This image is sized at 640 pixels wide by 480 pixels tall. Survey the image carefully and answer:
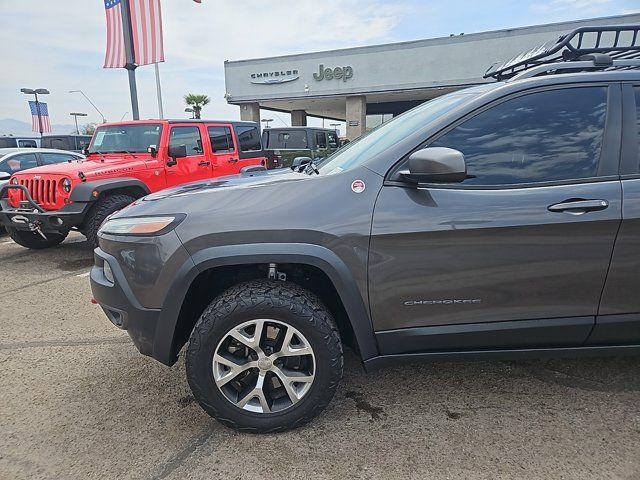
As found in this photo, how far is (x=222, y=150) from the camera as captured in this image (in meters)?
7.07

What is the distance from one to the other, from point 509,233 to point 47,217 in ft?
17.4

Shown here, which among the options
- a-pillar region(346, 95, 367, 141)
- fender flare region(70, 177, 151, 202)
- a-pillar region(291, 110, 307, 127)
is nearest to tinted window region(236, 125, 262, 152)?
fender flare region(70, 177, 151, 202)

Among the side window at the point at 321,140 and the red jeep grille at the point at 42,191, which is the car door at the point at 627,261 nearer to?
the red jeep grille at the point at 42,191

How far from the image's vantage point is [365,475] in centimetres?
188

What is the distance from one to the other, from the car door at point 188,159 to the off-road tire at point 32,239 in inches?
67.9

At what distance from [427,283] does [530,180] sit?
0.71 m

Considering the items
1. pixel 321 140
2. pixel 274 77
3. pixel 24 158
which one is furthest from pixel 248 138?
pixel 274 77

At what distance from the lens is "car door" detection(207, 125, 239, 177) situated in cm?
689

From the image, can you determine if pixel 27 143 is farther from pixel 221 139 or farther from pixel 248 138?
pixel 221 139

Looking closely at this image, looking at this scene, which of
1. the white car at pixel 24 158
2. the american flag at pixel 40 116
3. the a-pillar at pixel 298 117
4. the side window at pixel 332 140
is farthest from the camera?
the american flag at pixel 40 116

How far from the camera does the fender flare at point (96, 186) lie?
5121mm

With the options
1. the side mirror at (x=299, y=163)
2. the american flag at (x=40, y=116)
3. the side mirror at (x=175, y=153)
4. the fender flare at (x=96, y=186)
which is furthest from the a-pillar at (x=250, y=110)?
the side mirror at (x=299, y=163)

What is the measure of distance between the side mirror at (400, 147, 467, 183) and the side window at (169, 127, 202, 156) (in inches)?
206

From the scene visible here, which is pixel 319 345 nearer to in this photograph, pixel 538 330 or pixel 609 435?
pixel 538 330
